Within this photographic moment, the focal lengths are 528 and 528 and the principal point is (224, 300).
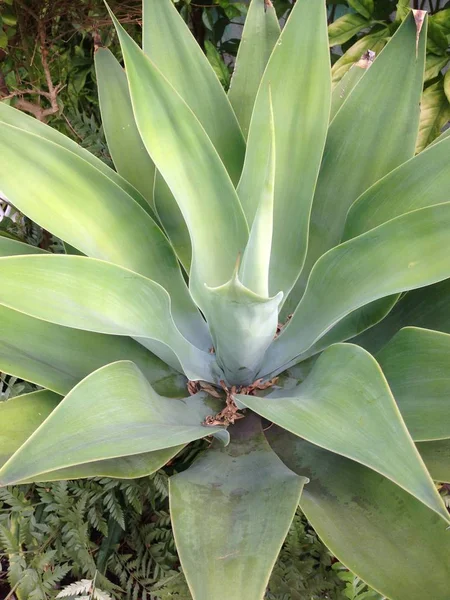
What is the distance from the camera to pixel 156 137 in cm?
64

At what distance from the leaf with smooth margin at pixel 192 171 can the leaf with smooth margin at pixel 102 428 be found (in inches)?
6.1

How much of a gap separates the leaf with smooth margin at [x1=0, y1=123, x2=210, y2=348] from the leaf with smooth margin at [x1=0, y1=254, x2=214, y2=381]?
106mm

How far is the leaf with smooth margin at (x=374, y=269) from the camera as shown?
1.79 feet

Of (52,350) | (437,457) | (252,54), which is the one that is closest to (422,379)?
(437,457)

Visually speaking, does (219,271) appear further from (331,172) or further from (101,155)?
(101,155)

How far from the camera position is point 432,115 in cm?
108

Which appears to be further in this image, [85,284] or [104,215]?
[104,215]

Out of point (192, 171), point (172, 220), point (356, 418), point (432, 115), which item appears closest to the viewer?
point (356, 418)

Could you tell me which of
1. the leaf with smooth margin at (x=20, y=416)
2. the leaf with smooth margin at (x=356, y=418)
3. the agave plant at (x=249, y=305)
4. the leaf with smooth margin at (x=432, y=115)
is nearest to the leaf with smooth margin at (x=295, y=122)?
the agave plant at (x=249, y=305)

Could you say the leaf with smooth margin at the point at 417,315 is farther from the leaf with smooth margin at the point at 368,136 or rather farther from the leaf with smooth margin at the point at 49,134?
the leaf with smooth margin at the point at 49,134

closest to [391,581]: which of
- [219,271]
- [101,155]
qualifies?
[219,271]

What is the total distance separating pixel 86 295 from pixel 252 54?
48cm

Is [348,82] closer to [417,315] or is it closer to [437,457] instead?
[417,315]

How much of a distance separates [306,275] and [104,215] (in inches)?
12.0
